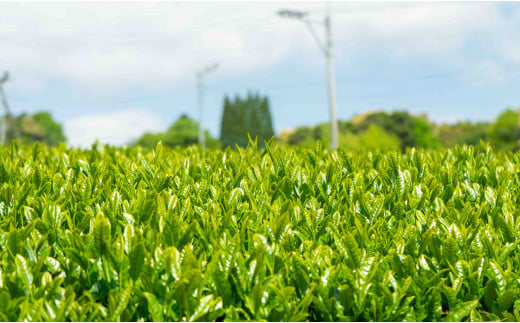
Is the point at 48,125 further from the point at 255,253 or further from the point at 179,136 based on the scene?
the point at 255,253

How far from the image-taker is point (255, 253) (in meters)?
2.83

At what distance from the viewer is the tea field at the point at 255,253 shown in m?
2.67

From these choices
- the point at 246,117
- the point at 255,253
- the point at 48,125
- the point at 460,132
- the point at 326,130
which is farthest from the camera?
the point at 48,125

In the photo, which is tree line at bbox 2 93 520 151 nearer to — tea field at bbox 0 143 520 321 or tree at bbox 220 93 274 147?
tree at bbox 220 93 274 147

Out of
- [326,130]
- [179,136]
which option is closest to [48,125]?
[179,136]

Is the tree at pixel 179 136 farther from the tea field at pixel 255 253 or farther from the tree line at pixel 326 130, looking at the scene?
the tea field at pixel 255 253

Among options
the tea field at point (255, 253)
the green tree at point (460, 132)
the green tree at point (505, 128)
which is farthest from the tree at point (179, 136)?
the tea field at point (255, 253)

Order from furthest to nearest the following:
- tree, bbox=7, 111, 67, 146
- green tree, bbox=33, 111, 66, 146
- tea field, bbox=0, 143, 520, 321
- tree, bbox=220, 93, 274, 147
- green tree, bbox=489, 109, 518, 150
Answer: green tree, bbox=33, 111, 66, 146
tree, bbox=7, 111, 67, 146
green tree, bbox=489, 109, 518, 150
tree, bbox=220, 93, 274, 147
tea field, bbox=0, 143, 520, 321

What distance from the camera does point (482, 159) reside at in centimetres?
560

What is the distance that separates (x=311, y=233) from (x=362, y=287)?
67 centimetres

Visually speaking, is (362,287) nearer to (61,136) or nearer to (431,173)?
(431,173)

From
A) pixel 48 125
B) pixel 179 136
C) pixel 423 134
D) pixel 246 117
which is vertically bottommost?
pixel 423 134

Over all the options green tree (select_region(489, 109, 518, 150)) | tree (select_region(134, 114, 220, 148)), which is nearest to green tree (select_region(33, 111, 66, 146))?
tree (select_region(134, 114, 220, 148))

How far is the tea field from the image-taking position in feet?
8.77
